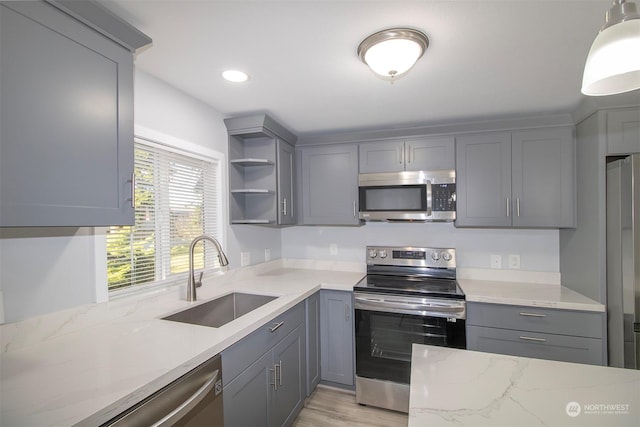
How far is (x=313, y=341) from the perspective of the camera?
7.58 feet

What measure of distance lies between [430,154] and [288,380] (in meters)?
2.04

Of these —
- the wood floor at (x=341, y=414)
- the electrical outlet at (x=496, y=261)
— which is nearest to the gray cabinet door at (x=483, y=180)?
the electrical outlet at (x=496, y=261)

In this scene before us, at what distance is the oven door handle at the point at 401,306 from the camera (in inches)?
A: 81.8

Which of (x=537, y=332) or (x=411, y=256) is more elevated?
(x=411, y=256)

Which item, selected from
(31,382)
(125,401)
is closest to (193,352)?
(125,401)

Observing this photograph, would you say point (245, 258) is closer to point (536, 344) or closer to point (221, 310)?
point (221, 310)

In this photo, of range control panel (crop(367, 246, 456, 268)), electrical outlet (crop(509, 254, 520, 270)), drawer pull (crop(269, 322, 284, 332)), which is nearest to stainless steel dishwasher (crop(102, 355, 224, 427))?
drawer pull (crop(269, 322, 284, 332))

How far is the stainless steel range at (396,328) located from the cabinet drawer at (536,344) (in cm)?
13

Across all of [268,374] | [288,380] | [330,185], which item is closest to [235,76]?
[330,185]

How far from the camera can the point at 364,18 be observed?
3.86 ft

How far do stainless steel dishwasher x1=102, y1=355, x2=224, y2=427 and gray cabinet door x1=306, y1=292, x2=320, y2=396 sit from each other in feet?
3.41

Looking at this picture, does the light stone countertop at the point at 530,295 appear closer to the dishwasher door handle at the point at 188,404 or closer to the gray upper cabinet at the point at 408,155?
the gray upper cabinet at the point at 408,155

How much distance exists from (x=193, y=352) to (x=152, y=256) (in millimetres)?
868

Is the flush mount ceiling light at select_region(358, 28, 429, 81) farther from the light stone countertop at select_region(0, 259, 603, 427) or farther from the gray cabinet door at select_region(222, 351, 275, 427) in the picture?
the gray cabinet door at select_region(222, 351, 275, 427)
